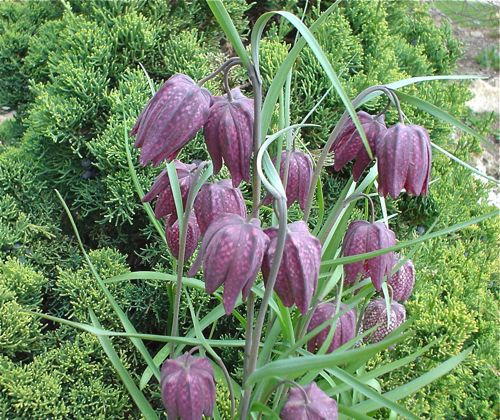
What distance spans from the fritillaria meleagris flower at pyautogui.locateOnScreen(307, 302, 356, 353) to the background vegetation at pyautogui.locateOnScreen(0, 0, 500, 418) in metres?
0.45

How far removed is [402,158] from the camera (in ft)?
2.59

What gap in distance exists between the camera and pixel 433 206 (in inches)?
71.7

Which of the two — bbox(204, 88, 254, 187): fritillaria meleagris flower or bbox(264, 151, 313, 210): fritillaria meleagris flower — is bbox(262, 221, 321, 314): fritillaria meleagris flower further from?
bbox(264, 151, 313, 210): fritillaria meleagris flower

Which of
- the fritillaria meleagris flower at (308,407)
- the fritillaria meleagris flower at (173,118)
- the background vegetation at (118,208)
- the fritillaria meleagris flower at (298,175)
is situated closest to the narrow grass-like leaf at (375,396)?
the fritillaria meleagris flower at (308,407)

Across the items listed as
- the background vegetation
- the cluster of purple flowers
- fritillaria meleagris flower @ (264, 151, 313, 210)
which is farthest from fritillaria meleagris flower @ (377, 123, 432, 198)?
the background vegetation

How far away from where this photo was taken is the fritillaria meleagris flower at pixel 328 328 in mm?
947

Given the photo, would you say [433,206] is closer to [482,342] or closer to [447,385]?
[482,342]

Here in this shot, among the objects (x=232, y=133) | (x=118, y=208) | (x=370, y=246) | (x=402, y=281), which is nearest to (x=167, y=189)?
(x=232, y=133)

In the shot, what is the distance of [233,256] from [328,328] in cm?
33

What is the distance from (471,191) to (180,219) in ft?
4.52

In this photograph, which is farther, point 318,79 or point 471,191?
point 471,191

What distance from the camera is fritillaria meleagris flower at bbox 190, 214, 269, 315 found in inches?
26.7

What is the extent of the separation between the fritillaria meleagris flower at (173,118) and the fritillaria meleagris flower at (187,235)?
160 millimetres

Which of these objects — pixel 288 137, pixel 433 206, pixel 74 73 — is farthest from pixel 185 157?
pixel 433 206
